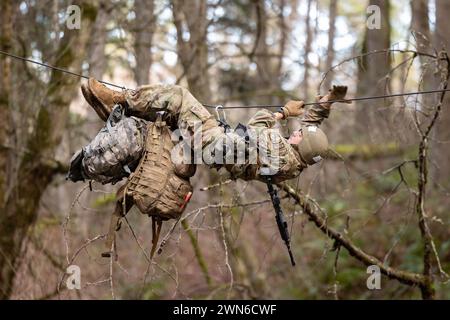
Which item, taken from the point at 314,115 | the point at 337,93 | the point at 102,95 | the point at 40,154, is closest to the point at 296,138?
the point at 314,115

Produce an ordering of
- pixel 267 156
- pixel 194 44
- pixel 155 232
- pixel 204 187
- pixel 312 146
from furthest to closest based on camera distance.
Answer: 1. pixel 194 44
2. pixel 204 187
3. pixel 155 232
4. pixel 312 146
5. pixel 267 156

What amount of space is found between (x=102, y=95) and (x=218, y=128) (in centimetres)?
83

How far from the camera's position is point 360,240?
34.4 feet

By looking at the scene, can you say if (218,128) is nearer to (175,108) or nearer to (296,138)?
(175,108)

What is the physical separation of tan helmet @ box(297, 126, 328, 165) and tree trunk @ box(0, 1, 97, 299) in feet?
11.9

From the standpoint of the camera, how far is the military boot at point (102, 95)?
13.7 feet

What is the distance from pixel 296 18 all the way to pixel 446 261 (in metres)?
10.5

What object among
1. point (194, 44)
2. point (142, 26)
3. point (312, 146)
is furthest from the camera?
point (142, 26)

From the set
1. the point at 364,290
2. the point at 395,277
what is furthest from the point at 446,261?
the point at 395,277

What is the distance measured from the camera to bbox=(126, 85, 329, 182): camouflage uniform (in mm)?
4043

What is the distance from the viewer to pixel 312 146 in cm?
414

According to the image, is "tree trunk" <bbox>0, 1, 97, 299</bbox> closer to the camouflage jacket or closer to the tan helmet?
the camouflage jacket

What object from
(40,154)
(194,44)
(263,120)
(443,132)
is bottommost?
(263,120)

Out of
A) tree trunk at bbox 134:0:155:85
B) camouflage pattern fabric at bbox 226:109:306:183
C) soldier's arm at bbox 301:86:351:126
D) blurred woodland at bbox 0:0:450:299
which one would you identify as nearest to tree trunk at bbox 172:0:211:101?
blurred woodland at bbox 0:0:450:299
